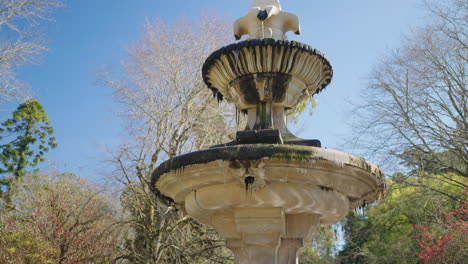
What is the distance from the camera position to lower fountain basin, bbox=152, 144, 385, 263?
439 centimetres

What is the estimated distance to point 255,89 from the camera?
5902mm

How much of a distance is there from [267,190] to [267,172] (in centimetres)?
27

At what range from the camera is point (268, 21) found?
21.7 ft

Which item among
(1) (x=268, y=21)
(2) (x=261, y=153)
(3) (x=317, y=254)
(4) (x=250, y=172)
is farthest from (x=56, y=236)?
(2) (x=261, y=153)

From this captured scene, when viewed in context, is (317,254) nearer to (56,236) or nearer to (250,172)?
(56,236)

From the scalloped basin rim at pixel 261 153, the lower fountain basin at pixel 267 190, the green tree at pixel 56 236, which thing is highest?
the green tree at pixel 56 236

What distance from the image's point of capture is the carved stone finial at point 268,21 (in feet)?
21.5

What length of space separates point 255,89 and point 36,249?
8.72m

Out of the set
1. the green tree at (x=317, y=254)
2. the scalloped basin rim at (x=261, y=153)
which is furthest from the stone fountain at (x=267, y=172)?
the green tree at (x=317, y=254)

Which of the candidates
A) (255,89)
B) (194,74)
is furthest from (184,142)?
(255,89)

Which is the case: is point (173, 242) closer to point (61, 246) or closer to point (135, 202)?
point (135, 202)

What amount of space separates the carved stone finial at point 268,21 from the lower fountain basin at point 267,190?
105 inches

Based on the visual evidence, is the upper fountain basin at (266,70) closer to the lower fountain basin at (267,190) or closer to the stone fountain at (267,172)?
the stone fountain at (267,172)

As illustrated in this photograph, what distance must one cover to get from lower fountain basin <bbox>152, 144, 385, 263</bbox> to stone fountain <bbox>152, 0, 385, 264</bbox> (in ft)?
0.03
